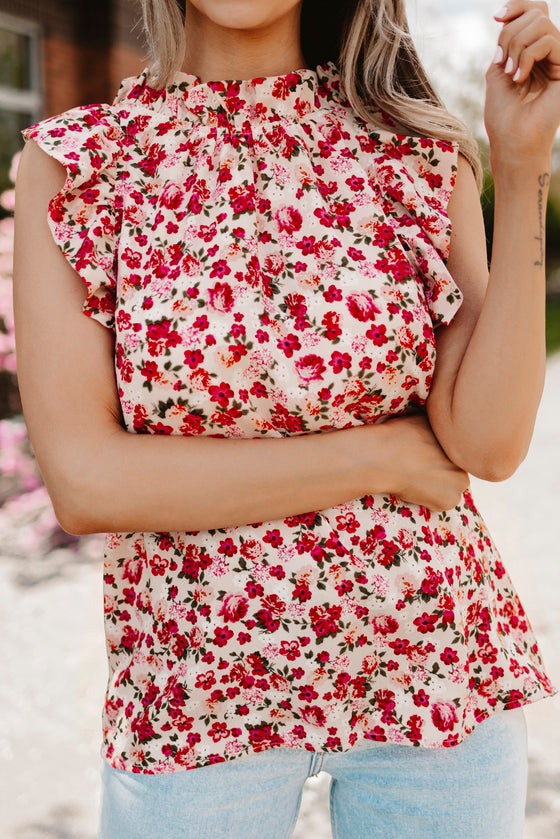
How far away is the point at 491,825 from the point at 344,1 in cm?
159

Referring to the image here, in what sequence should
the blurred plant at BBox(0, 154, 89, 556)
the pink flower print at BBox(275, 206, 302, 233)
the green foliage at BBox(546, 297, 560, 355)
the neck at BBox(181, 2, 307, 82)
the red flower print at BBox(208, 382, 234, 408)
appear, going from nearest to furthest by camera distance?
1. the red flower print at BBox(208, 382, 234, 408)
2. the pink flower print at BBox(275, 206, 302, 233)
3. the neck at BBox(181, 2, 307, 82)
4. the blurred plant at BBox(0, 154, 89, 556)
5. the green foliage at BBox(546, 297, 560, 355)

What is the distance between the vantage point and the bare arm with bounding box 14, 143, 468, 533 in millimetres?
1451

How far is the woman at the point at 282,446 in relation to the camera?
A: 4.76 feet

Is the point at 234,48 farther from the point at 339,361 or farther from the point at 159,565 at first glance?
the point at 159,565

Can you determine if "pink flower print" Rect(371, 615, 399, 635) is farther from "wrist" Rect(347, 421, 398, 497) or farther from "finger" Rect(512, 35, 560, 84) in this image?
"finger" Rect(512, 35, 560, 84)

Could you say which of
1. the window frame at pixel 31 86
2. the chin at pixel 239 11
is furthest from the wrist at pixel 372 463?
the window frame at pixel 31 86

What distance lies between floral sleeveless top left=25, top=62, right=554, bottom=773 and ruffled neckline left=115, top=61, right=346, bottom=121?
0.05 meters

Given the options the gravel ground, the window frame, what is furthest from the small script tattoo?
the window frame

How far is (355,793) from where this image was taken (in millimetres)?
1526

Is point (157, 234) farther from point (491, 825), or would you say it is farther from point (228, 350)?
point (491, 825)

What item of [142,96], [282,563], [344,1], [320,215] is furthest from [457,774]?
[344,1]

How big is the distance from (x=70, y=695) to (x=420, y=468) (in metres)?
2.90

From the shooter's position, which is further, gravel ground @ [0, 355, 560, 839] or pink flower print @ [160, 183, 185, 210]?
gravel ground @ [0, 355, 560, 839]

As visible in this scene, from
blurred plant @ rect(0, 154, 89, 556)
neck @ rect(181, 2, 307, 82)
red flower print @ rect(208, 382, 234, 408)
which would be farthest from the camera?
blurred plant @ rect(0, 154, 89, 556)
